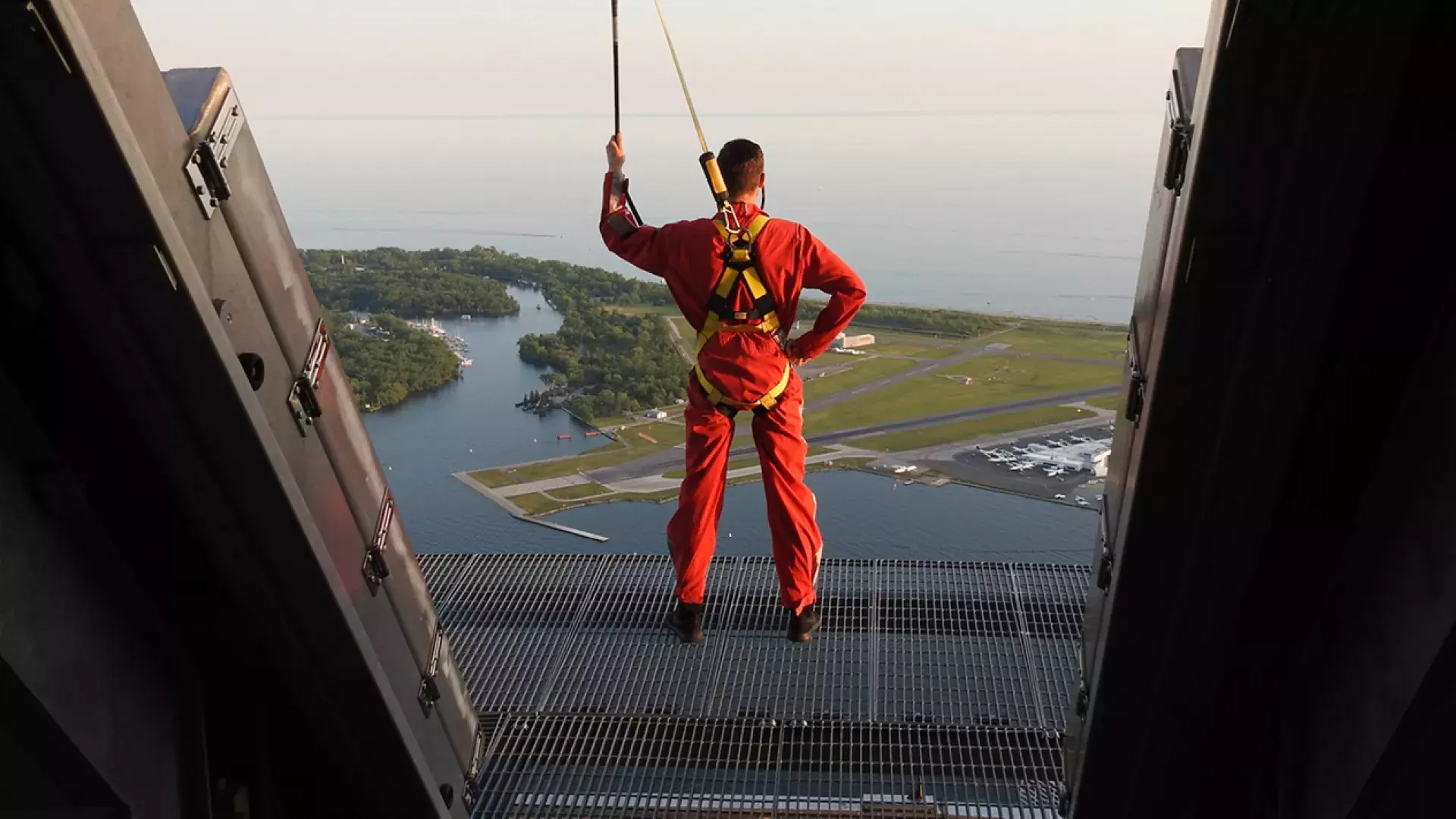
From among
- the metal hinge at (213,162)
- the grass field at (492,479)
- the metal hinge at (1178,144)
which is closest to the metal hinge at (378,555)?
the metal hinge at (213,162)

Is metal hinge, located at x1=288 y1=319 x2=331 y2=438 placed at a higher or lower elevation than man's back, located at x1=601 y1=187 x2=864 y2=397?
higher

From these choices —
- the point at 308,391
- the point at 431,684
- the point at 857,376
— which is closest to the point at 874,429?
the point at 857,376

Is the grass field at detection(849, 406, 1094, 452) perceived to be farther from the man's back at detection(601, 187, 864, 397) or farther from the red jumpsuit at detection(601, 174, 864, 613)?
the man's back at detection(601, 187, 864, 397)

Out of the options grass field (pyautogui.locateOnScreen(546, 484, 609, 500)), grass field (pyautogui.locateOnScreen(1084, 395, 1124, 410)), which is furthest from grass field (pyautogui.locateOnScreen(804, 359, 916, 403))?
grass field (pyautogui.locateOnScreen(546, 484, 609, 500))

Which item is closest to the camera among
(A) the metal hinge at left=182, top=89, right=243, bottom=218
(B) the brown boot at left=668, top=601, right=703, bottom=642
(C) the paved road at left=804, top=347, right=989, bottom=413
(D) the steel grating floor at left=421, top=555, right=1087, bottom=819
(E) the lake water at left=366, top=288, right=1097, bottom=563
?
(A) the metal hinge at left=182, top=89, right=243, bottom=218

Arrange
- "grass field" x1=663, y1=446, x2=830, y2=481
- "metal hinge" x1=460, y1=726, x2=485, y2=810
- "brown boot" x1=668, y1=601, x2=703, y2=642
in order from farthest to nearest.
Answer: "grass field" x1=663, y1=446, x2=830, y2=481, "brown boot" x1=668, y1=601, x2=703, y2=642, "metal hinge" x1=460, y1=726, x2=485, y2=810

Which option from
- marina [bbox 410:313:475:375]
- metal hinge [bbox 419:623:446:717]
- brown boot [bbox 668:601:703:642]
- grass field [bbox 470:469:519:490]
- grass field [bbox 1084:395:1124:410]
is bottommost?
grass field [bbox 1084:395:1124:410]

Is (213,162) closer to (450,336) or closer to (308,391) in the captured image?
(308,391)

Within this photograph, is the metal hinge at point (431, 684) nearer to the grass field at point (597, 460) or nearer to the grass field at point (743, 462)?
the grass field at point (597, 460)
